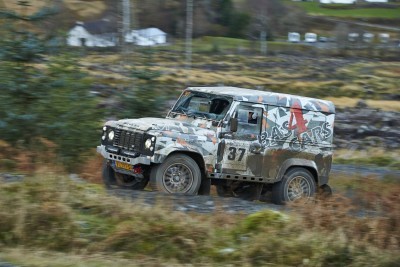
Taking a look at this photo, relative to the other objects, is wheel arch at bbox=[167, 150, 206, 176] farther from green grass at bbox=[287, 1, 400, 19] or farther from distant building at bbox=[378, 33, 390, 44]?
green grass at bbox=[287, 1, 400, 19]

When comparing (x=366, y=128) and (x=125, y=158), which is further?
(x=366, y=128)

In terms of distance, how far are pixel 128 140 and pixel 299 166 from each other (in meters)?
3.61

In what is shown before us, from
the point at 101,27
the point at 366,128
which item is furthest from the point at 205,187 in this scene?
the point at 101,27

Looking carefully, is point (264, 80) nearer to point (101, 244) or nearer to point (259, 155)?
point (259, 155)

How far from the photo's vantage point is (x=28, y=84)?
55.9 ft

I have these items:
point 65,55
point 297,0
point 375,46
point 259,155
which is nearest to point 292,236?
point 259,155

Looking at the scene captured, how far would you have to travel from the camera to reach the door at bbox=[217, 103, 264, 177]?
13.9 meters

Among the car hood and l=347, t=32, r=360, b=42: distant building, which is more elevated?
l=347, t=32, r=360, b=42: distant building

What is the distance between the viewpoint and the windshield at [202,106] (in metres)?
14.3

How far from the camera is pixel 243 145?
557 inches

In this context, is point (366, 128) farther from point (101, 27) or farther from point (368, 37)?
point (368, 37)

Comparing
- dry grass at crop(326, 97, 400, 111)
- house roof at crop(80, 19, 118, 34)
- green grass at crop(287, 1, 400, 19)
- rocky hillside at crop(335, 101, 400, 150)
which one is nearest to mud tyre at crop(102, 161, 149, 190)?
rocky hillside at crop(335, 101, 400, 150)

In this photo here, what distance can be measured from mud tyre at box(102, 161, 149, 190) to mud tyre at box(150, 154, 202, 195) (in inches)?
32.0

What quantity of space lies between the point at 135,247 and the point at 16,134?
8.39 meters
